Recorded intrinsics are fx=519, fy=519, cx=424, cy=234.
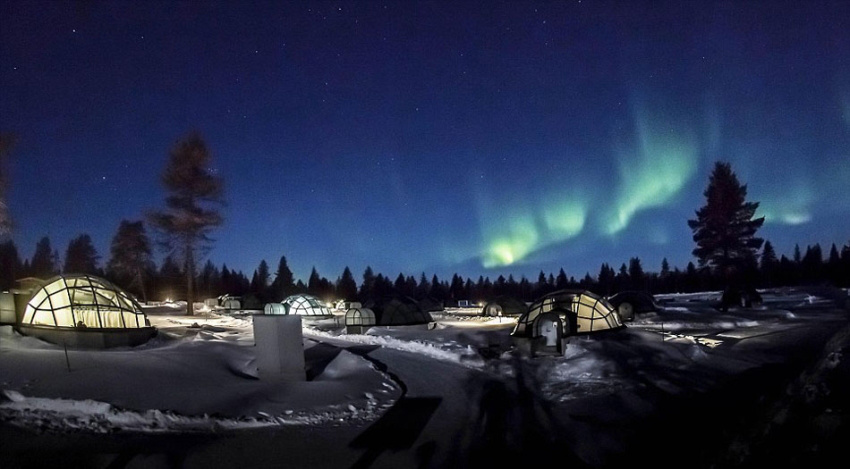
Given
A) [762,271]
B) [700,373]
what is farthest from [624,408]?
[762,271]

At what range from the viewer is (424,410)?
11.5m

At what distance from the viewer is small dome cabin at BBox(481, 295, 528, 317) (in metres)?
55.5

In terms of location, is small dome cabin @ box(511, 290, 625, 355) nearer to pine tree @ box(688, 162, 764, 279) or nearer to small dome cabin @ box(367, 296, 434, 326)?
small dome cabin @ box(367, 296, 434, 326)

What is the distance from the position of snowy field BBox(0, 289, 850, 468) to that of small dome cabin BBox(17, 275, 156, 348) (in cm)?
109

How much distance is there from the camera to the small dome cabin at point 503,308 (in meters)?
55.5

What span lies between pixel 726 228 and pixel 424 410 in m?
54.8

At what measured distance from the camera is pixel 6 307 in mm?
18734

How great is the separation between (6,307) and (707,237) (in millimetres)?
59579

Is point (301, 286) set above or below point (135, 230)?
below

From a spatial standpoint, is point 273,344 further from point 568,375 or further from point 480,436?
point 568,375

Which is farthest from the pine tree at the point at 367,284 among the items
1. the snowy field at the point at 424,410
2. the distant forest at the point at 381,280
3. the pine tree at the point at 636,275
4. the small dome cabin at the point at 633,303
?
the snowy field at the point at 424,410

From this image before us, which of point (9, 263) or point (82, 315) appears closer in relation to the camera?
point (82, 315)

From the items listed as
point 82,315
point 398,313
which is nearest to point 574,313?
point 398,313

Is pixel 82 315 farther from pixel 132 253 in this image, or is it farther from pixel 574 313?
pixel 132 253
